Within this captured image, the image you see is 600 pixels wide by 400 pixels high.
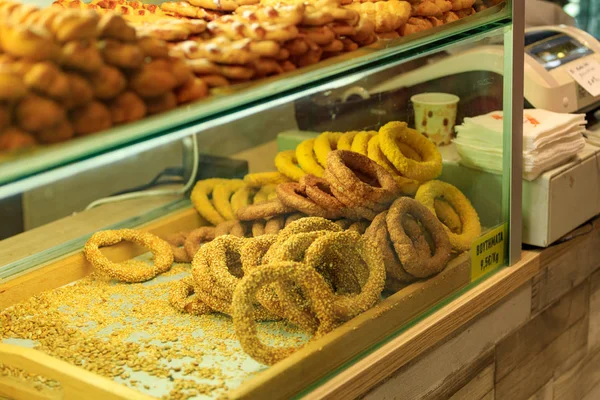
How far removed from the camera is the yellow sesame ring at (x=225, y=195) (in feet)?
6.53

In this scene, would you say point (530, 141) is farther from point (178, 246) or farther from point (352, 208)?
point (178, 246)

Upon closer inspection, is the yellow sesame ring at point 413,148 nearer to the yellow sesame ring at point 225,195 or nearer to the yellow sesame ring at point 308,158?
the yellow sesame ring at point 308,158

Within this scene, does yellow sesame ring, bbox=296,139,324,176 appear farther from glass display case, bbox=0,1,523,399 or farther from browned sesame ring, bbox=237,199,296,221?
browned sesame ring, bbox=237,199,296,221

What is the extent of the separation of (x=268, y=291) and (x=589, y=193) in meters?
1.01

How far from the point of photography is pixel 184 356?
1403 mm

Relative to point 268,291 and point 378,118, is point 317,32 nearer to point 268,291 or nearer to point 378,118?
point 268,291

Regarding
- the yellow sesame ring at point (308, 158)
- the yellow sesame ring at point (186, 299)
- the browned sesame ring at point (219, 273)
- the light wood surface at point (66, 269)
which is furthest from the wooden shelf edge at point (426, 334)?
the light wood surface at point (66, 269)

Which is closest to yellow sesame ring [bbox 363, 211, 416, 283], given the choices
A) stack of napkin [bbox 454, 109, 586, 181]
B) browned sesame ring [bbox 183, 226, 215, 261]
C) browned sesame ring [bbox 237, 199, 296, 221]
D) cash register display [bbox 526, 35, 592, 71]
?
browned sesame ring [bbox 237, 199, 296, 221]

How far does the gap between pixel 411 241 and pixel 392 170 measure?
0.69 ft

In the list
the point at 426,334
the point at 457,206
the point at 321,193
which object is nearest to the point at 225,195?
the point at 321,193

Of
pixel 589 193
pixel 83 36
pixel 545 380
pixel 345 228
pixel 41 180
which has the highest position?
pixel 83 36

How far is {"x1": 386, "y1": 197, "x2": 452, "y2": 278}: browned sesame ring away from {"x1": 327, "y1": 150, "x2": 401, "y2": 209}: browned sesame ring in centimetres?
4

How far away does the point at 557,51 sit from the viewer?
7.79ft

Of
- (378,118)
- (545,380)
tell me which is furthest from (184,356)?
(545,380)
